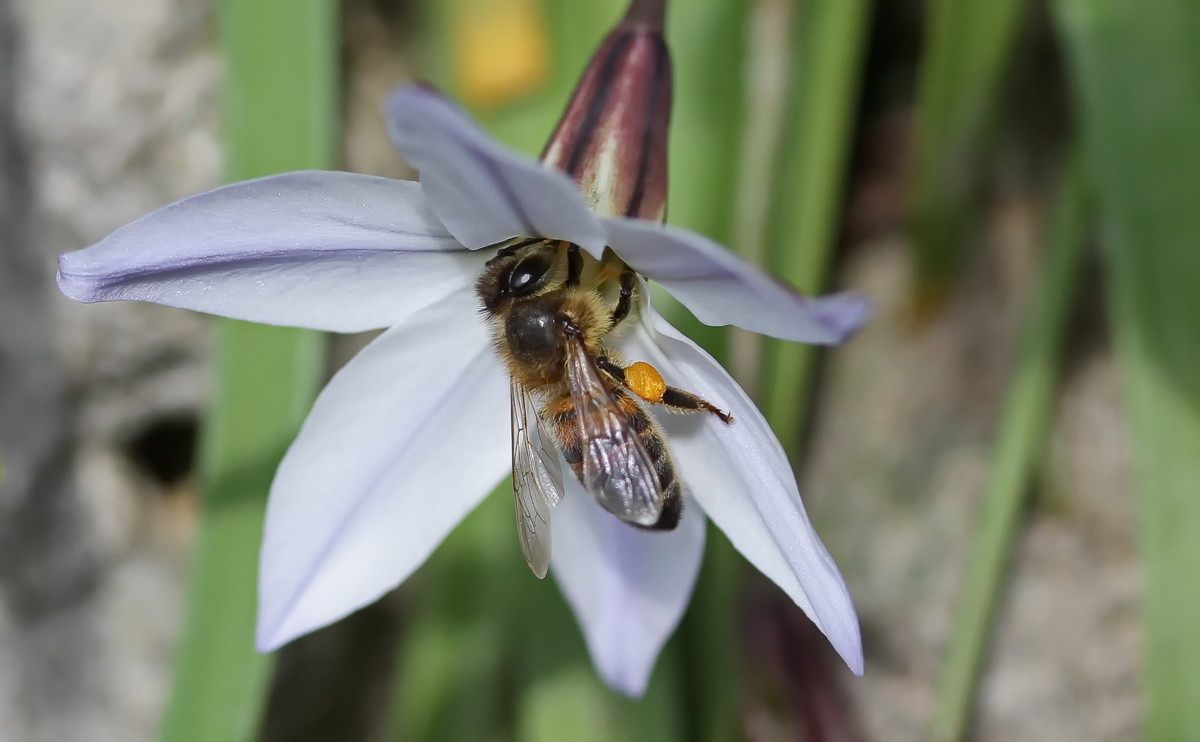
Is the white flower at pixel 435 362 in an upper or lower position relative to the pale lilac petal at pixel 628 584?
upper

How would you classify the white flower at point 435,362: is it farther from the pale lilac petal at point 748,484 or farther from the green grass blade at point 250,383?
the green grass blade at point 250,383

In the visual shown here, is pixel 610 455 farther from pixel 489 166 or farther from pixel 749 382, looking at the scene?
pixel 749 382

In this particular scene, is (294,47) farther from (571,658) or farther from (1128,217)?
(1128,217)

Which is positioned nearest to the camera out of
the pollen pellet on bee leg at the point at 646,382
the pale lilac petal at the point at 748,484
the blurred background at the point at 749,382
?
the pale lilac petal at the point at 748,484

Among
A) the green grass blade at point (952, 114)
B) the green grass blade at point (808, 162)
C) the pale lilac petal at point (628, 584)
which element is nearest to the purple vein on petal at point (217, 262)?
the pale lilac petal at point (628, 584)

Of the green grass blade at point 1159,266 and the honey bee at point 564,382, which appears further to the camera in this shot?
the green grass blade at point 1159,266

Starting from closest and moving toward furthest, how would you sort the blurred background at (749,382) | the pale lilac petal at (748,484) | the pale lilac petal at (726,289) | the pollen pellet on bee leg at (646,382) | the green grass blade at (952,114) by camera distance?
the pale lilac petal at (726,289)
the pale lilac petal at (748,484)
the pollen pellet on bee leg at (646,382)
the blurred background at (749,382)
the green grass blade at (952,114)

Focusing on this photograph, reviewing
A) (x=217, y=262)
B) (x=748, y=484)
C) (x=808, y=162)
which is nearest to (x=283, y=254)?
(x=217, y=262)
